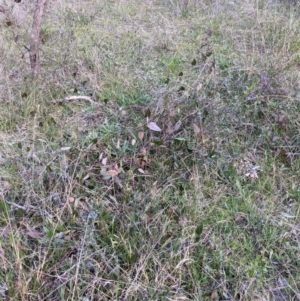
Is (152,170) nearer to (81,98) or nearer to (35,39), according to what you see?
(81,98)

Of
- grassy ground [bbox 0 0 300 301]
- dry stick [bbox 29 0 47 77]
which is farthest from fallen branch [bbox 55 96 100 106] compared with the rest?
dry stick [bbox 29 0 47 77]

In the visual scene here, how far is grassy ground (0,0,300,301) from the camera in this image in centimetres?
146

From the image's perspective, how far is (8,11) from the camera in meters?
3.76

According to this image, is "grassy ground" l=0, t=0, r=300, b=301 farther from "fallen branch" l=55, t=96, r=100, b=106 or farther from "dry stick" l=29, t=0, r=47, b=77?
"dry stick" l=29, t=0, r=47, b=77

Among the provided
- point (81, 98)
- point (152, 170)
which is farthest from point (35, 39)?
point (152, 170)

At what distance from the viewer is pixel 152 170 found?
6.39ft

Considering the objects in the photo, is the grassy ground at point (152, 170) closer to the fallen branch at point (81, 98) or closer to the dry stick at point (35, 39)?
the fallen branch at point (81, 98)

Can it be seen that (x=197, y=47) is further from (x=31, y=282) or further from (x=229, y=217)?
(x=31, y=282)

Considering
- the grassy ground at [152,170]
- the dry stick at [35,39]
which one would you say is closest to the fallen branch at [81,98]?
the grassy ground at [152,170]

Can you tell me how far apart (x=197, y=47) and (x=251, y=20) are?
78 centimetres

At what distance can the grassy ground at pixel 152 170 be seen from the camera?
1461 mm

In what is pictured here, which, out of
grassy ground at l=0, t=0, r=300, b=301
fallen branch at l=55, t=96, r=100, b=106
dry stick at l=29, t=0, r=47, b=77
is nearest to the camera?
grassy ground at l=0, t=0, r=300, b=301

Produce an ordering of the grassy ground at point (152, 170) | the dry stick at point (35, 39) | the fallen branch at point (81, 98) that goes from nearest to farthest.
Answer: the grassy ground at point (152, 170)
the fallen branch at point (81, 98)
the dry stick at point (35, 39)

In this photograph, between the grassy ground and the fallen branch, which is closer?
the grassy ground
